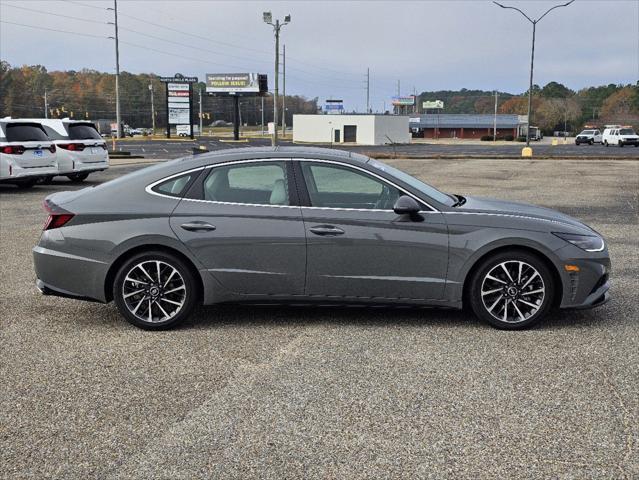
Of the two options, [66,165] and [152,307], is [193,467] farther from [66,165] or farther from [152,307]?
[66,165]

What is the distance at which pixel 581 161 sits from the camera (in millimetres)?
35281

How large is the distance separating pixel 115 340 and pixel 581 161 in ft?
110

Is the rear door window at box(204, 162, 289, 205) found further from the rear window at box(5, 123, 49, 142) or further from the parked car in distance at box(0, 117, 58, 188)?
the rear window at box(5, 123, 49, 142)

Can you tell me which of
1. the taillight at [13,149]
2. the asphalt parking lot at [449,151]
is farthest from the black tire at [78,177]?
the asphalt parking lot at [449,151]

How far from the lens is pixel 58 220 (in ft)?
19.4

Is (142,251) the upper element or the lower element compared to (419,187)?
lower

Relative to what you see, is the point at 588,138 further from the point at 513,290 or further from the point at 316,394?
the point at 316,394

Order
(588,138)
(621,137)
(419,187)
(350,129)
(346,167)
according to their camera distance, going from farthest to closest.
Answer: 1. (350,129)
2. (588,138)
3. (621,137)
4. (419,187)
5. (346,167)

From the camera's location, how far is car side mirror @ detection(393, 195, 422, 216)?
568 centimetres

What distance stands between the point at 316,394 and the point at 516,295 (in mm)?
2186

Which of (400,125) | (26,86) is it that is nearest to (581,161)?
(400,125)

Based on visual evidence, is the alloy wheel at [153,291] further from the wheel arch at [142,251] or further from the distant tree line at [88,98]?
the distant tree line at [88,98]

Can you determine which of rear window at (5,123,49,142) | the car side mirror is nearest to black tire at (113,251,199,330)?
the car side mirror

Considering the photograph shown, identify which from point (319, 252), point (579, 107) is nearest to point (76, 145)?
point (319, 252)
